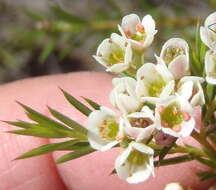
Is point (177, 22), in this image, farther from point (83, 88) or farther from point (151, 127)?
point (151, 127)

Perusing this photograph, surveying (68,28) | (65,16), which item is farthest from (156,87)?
(68,28)

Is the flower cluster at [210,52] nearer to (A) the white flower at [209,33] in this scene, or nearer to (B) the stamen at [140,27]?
(A) the white flower at [209,33]

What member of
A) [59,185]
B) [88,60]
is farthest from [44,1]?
[59,185]

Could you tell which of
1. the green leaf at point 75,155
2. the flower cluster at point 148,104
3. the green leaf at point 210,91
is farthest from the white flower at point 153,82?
the green leaf at point 75,155

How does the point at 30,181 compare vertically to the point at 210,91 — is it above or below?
below

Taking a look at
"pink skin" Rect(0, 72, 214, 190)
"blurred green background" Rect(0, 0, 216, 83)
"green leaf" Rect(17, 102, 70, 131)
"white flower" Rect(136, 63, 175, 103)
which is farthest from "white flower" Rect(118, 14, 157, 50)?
"blurred green background" Rect(0, 0, 216, 83)

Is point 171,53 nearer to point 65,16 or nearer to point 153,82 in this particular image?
point 153,82

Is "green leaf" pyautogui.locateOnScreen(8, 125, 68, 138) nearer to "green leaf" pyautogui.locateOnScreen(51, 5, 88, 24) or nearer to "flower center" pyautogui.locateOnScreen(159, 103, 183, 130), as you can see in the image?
"flower center" pyautogui.locateOnScreen(159, 103, 183, 130)
